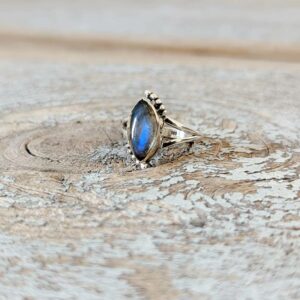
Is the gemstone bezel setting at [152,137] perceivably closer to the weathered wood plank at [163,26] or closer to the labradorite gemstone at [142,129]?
the labradorite gemstone at [142,129]

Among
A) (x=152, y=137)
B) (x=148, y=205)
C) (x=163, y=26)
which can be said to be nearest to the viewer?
(x=148, y=205)

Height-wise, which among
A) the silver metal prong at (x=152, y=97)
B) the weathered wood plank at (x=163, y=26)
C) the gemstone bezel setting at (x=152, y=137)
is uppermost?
the weathered wood plank at (x=163, y=26)

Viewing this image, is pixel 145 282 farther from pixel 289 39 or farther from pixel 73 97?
pixel 289 39

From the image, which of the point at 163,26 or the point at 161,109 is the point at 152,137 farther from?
the point at 163,26

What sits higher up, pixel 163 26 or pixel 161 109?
pixel 163 26

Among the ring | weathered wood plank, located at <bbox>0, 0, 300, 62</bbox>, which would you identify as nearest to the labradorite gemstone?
the ring

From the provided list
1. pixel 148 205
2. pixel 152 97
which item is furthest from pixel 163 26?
pixel 148 205

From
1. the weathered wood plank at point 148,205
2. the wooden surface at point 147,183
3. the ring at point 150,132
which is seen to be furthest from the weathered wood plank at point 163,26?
the ring at point 150,132
